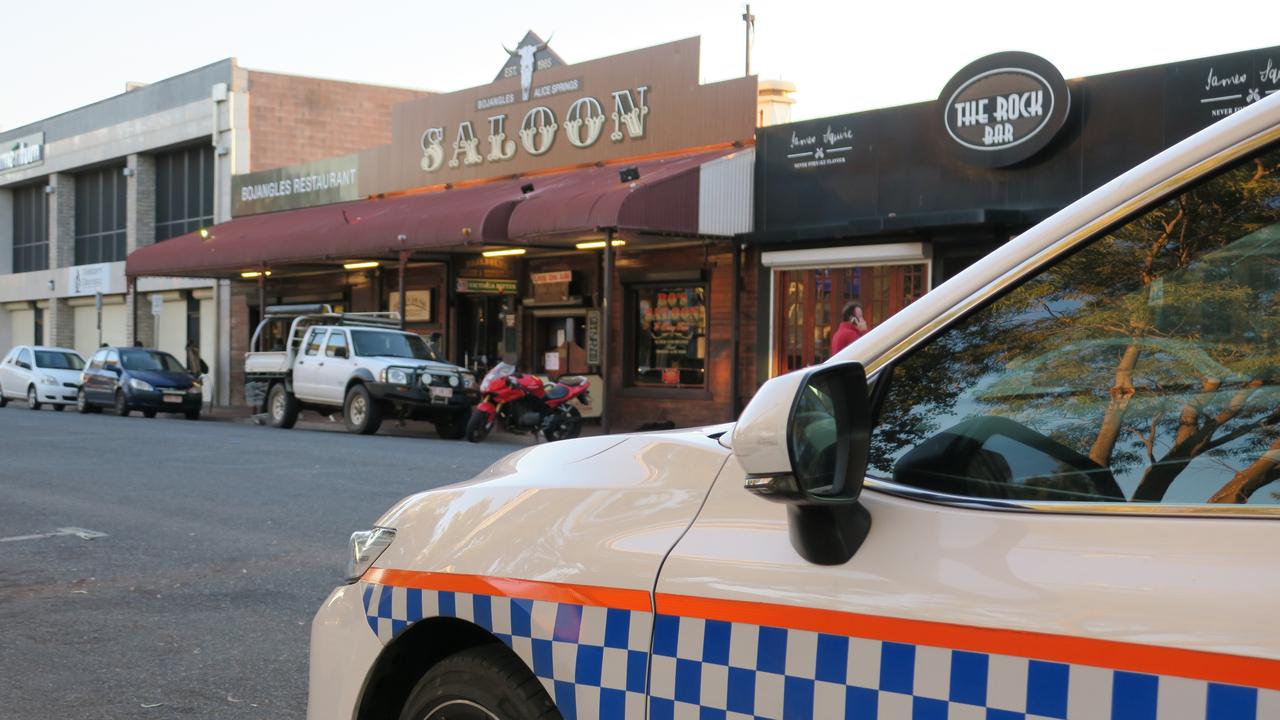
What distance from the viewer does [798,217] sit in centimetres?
2166

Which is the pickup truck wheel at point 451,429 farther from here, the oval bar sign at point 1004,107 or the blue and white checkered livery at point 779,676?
the blue and white checkered livery at point 779,676

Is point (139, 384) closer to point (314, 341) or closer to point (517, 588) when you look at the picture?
point (314, 341)

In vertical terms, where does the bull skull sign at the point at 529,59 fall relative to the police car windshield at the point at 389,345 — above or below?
above

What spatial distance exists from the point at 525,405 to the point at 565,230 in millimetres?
3016

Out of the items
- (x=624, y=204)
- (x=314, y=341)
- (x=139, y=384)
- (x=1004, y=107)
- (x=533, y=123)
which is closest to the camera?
(x=1004, y=107)

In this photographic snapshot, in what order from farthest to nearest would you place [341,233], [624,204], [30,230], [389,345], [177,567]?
[30,230] < [341,233] < [389,345] < [624,204] < [177,567]

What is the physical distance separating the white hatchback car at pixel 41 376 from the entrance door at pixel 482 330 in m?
11.3

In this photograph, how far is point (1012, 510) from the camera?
2014 millimetres

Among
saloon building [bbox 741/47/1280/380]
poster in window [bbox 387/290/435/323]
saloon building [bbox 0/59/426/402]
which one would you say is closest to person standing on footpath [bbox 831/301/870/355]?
saloon building [bbox 741/47/1280/380]

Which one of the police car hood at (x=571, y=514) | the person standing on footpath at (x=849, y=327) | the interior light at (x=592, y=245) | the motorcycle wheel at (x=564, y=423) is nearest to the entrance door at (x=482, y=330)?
the interior light at (x=592, y=245)

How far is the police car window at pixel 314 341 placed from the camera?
23219 mm

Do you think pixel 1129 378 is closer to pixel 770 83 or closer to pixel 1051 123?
pixel 1051 123

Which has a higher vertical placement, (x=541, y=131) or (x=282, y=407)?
(x=541, y=131)

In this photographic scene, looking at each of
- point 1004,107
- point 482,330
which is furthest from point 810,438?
point 482,330
